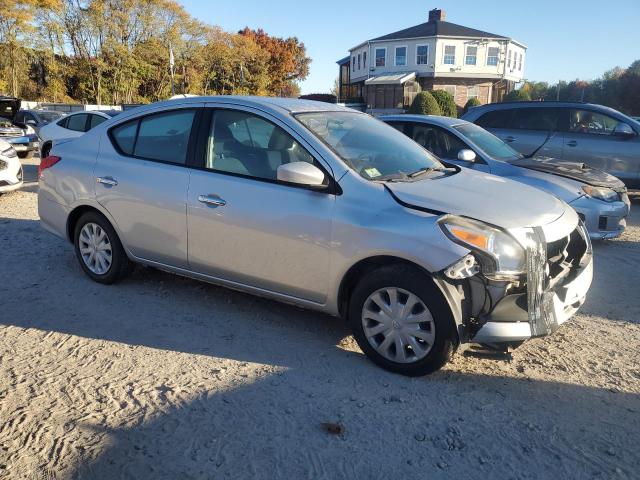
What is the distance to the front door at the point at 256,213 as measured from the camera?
3775 mm

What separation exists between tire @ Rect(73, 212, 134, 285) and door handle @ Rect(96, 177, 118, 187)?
320mm

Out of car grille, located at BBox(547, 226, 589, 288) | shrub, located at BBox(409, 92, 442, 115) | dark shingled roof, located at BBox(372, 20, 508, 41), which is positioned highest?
dark shingled roof, located at BBox(372, 20, 508, 41)

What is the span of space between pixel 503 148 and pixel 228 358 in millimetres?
5266

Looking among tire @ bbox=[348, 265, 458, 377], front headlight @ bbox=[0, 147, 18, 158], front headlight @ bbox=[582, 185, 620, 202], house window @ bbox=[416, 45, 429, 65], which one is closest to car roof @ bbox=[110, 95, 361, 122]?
tire @ bbox=[348, 265, 458, 377]

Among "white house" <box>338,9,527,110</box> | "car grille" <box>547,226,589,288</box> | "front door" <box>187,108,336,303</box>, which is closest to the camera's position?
"car grille" <box>547,226,589,288</box>

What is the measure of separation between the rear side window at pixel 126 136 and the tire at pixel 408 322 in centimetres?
253

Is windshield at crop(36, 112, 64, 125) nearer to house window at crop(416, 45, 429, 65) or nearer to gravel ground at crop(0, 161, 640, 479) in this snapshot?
gravel ground at crop(0, 161, 640, 479)

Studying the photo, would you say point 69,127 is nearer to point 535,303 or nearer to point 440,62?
point 535,303

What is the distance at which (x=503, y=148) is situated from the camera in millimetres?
7492

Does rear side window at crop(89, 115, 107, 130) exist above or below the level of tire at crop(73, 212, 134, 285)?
above

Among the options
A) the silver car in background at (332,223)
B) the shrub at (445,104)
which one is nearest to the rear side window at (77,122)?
the silver car in background at (332,223)

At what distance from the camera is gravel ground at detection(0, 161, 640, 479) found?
269 cm

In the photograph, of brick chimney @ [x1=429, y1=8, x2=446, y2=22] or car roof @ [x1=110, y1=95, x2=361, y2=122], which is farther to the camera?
brick chimney @ [x1=429, y1=8, x2=446, y2=22]

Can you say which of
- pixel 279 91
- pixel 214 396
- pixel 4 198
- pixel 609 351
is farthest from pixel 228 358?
pixel 279 91
